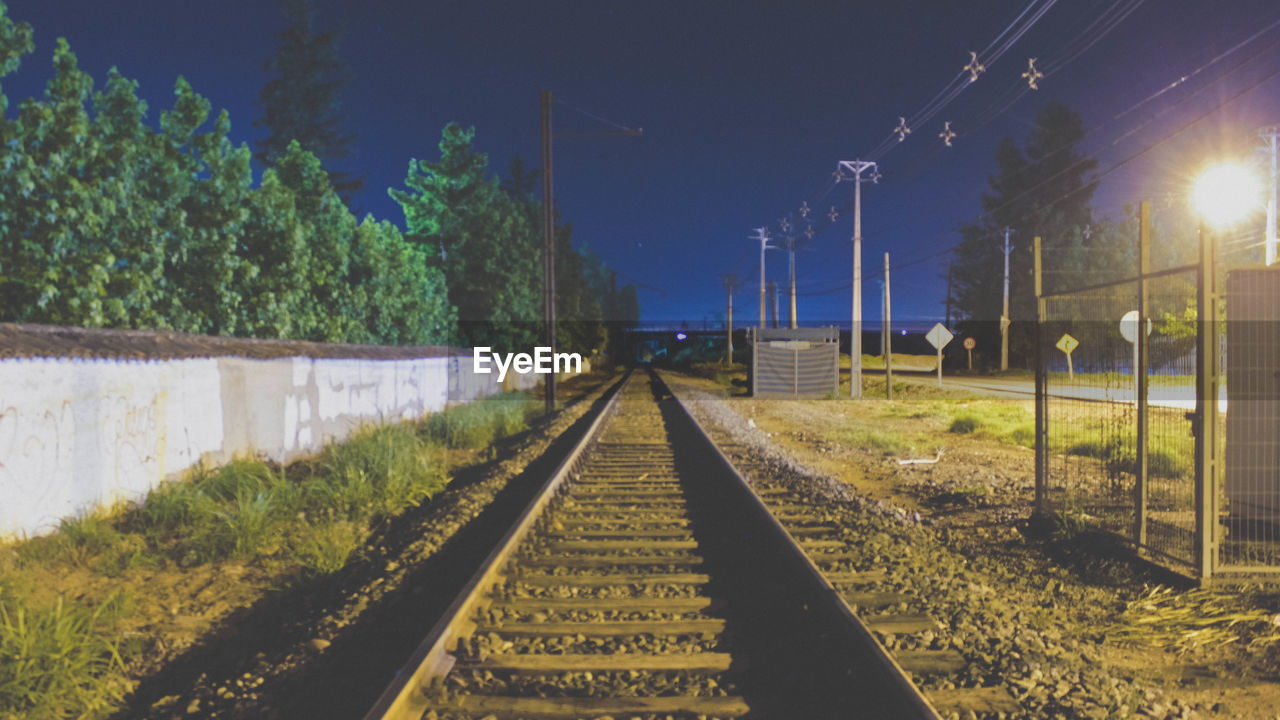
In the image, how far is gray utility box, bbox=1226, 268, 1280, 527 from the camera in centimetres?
573

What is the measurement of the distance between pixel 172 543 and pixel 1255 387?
972 centimetres

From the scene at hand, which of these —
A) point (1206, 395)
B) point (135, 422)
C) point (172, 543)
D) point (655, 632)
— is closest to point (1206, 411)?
point (1206, 395)

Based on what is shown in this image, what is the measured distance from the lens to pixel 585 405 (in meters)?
26.0

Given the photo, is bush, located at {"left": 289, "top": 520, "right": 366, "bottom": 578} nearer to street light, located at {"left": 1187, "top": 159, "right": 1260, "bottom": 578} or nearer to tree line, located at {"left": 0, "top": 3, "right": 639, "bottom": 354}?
tree line, located at {"left": 0, "top": 3, "right": 639, "bottom": 354}

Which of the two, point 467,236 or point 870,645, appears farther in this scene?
point 467,236

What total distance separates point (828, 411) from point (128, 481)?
19.2 metres

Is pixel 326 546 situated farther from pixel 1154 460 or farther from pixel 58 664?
pixel 1154 460

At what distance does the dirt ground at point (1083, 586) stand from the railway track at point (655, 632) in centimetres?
133

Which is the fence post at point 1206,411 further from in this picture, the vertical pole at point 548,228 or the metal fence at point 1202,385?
the vertical pole at point 548,228

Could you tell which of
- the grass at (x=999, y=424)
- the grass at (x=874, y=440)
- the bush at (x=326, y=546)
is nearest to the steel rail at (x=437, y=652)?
the bush at (x=326, y=546)

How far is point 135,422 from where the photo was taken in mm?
8625

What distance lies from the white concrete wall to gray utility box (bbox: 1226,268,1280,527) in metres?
10.3

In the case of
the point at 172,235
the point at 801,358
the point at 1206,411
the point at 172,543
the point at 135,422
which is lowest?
the point at 172,543

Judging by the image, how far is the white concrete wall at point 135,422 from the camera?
691 centimetres
